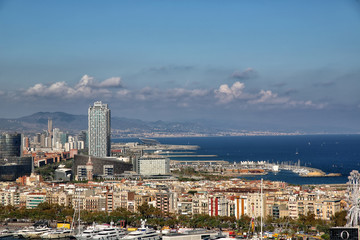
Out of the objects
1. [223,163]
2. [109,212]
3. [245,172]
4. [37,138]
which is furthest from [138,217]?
[37,138]

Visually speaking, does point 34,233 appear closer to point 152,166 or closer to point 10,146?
point 152,166

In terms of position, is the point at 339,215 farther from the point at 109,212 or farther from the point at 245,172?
the point at 245,172

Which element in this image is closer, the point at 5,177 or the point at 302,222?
the point at 302,222

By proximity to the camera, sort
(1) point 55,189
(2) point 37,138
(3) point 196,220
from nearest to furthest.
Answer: (3) point 196,220, (1) point 55,189, (2) point 37,138

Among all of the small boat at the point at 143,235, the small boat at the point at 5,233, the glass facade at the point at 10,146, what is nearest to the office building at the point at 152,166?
the glass facade at the point at 10,146

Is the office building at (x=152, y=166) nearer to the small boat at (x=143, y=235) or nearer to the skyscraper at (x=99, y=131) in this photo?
the skyscraper at (x=99, y=131)

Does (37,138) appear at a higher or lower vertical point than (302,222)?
higher

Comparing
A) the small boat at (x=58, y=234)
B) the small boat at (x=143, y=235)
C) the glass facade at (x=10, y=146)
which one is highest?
the glass facade at (x=10, y=146)

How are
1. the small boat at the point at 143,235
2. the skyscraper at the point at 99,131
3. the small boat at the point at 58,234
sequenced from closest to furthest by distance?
1. the small boat at the point at 143,235
2. the small boat at the point at 58,234
3. the skyscraper at the point at 99,131
